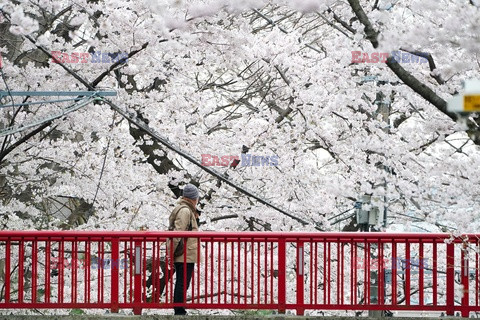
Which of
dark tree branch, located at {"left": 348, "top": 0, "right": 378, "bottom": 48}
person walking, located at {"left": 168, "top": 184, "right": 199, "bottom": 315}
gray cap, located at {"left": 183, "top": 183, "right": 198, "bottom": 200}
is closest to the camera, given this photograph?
dark tree branch, located at {"left": 348, "top": 0, "right": 378, "bottom": 48}

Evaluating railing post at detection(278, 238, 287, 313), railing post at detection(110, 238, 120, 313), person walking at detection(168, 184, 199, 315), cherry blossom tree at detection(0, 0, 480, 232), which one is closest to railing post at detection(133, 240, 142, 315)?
railing post at detection(110, 238, 120, 313)

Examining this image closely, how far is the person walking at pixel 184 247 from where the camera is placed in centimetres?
1051

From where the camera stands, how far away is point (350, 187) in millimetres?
12109

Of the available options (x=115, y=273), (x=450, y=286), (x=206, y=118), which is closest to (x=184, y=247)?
(x=115, y=273)

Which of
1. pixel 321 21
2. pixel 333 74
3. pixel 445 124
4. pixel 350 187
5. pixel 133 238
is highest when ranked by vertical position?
pixel 321 21

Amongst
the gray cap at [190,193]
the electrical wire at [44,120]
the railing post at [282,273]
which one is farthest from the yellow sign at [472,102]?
the electrical wire at [44,120]

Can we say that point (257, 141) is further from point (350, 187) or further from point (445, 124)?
point (445, 124)

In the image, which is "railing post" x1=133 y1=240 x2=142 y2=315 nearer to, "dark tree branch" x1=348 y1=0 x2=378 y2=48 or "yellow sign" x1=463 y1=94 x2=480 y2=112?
"dark tree branch" x1=348 y1=0 x2=378 y2=48

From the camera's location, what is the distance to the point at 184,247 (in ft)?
34.3

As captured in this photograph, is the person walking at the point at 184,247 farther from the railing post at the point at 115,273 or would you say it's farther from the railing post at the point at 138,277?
the railing post at the point at 115,273

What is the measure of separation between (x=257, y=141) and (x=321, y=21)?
5224 mm

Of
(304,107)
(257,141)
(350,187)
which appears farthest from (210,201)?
(350,187)

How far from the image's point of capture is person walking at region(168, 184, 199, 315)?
10508mm

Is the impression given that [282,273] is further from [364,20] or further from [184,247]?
[364,20]
